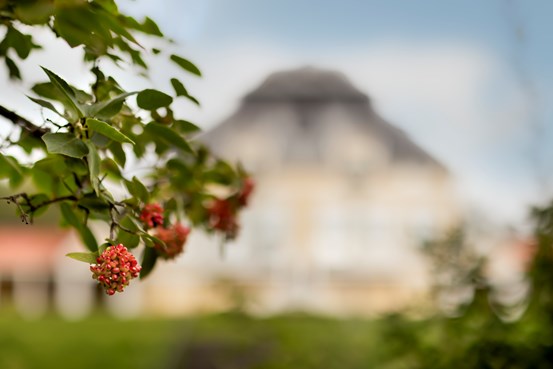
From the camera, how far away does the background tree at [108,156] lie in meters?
0.70

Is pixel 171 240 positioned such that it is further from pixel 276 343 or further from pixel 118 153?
pixel 276 343

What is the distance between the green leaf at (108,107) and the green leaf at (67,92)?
0.01 metres

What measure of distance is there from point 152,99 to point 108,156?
134 mm

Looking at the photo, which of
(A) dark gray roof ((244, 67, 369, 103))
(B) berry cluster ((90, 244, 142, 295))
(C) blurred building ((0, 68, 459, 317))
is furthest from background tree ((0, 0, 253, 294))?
(A) dark gray roof ((244, 67, 369, 103))

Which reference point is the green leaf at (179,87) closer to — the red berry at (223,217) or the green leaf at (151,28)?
the green leaf at (151,28)

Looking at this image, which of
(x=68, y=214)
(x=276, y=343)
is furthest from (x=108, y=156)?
(x=276, y=343)

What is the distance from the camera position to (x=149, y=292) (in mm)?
16797

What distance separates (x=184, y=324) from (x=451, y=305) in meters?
8.46

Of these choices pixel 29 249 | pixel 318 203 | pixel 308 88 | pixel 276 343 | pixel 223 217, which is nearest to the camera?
pixel 223 217

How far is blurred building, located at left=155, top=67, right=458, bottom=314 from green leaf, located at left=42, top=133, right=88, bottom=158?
1483 centimetres

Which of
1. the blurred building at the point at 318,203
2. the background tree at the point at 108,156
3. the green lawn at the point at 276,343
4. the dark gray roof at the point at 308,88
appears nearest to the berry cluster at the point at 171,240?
the background tree at the point at 108,156

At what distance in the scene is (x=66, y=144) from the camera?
28.0 inches

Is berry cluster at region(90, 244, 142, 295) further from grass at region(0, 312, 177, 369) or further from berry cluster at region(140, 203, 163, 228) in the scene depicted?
grass at region(0, 312, 177, 369)

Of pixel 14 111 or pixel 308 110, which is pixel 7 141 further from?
pixel 308 110
